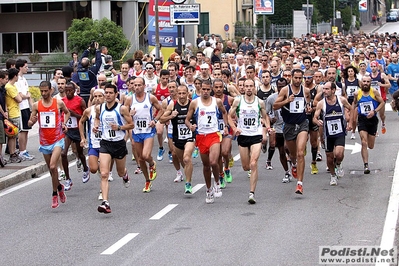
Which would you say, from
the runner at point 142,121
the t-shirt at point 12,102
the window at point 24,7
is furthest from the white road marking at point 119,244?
the window at point 24,7

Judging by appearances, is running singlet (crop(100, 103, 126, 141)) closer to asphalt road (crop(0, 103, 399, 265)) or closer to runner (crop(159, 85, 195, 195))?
asphalt road (crop(0, 103, 399, 265))

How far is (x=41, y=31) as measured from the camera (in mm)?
54375

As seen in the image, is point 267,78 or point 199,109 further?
point 267,78

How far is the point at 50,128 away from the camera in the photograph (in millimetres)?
14086

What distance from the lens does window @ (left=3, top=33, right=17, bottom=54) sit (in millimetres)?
54500

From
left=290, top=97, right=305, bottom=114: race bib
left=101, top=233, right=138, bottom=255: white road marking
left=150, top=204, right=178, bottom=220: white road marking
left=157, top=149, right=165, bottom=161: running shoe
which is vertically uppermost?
left=290, top=97, right=305, bottom=114: race bib

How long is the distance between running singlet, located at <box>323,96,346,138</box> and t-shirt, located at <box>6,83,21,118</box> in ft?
20.2

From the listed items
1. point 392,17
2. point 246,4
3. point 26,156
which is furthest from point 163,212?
point 392,17

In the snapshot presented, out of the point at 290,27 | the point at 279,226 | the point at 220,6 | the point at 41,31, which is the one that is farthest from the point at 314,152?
the point at 290,27

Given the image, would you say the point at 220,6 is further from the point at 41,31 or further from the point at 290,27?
the point at 41,31

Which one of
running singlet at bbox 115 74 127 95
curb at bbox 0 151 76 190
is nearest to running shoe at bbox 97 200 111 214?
curb at bbox 0 151 76 190

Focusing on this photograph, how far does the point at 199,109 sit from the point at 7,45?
42.1 meters

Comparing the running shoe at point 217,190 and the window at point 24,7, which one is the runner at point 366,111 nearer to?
the running shoe at point 217,190

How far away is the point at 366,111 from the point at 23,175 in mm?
6099
